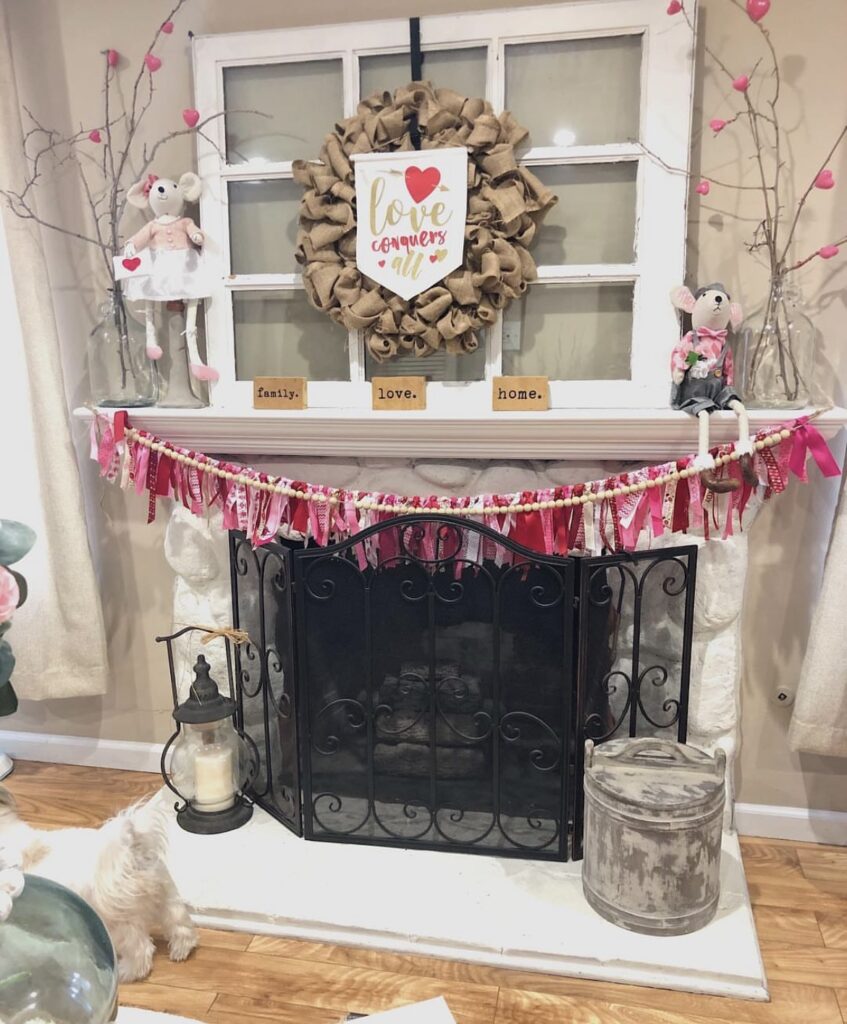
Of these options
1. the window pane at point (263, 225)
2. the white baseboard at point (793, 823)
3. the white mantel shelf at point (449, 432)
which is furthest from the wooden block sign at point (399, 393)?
the white baseboard at point (793, 823)

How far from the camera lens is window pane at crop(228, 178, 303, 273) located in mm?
1960

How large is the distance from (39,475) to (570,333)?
1333mm

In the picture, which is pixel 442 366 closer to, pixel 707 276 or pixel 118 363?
pixel 707 276

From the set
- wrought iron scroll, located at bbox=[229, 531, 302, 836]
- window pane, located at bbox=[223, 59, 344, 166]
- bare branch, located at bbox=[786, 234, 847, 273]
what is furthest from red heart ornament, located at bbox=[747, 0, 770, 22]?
wrought iron scroll, located at bbox=[229, 531, 302, 836]

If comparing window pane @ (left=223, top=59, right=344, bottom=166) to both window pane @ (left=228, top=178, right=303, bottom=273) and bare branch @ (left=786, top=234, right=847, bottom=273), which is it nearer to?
window pane @ (left=228, top=178, right=303, bottom=273)

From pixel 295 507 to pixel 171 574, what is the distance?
58cm

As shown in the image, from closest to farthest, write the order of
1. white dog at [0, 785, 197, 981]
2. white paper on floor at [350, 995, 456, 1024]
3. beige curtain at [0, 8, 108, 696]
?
1. white paper on floor at [350, 995, 456, 1024]
2. white dog at [0, 785, 197, 981]
3. beige curtain at [0, 8, 108, 696]

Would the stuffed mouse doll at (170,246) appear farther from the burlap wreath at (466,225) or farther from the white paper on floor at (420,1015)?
the white paper on floor at (420,1015)

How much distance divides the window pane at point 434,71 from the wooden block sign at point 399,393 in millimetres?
617

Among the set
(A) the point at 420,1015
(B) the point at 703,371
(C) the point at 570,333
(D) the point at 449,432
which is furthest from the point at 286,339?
(A) the point at 420,1015

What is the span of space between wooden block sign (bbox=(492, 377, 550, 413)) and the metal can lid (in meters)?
0.71

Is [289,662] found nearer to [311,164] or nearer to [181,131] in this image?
[311,164]

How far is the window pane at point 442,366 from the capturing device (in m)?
1.91

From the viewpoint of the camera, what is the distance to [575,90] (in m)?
1.79
